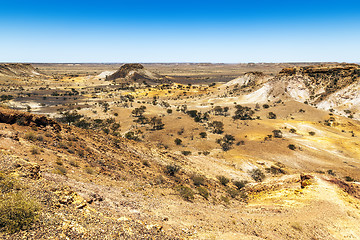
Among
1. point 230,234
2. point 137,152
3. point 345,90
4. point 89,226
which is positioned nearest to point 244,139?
point 137,152

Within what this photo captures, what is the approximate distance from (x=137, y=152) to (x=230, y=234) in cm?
1236

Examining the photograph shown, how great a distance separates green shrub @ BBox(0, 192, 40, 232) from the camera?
545 centimetres

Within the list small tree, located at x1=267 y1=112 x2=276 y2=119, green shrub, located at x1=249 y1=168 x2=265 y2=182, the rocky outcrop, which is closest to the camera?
the rocky outcrop

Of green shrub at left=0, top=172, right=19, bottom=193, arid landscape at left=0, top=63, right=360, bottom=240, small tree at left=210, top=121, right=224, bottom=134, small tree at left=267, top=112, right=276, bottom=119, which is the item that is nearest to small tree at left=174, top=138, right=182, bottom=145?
arid landscape at left=0, top=63, right=360, bottom=240

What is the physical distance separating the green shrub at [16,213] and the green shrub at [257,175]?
803 inches

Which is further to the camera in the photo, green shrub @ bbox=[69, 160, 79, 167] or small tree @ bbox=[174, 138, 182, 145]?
small tree @ bbox=[174, 138, 182, 145]

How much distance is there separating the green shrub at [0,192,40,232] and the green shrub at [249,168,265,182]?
66.9ft

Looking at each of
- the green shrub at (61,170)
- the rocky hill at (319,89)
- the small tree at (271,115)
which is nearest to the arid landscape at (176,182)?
the green shrub at (61,170)

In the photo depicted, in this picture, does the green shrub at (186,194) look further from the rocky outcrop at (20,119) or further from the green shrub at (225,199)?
the rocky outcrop at (20,119)

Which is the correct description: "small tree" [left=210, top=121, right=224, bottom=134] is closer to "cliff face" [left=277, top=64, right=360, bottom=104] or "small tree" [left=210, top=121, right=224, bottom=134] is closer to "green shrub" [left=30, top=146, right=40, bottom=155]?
"green shrub" [left=30, top=146, right=40, bottom=155]

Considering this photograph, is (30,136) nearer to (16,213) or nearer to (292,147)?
(16,213)

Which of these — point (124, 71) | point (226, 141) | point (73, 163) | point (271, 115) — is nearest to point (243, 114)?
point (271, 115)

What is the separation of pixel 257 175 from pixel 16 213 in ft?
70.5

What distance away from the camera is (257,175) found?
73.8 ft
